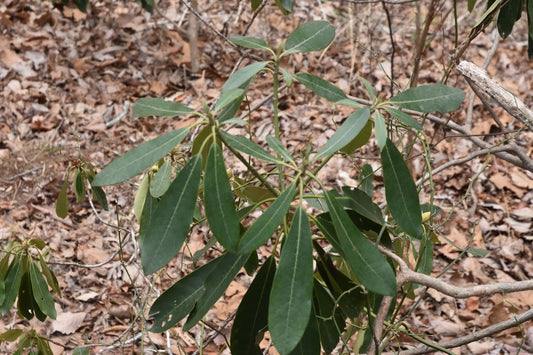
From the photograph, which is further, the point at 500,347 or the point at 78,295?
the point at 78,295

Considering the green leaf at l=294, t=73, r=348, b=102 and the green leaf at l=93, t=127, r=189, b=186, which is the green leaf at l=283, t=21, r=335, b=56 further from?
the green leaf at l=93, t=127, r=189, b=186

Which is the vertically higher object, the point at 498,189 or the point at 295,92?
the point at 295,92

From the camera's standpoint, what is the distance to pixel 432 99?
3.38ft

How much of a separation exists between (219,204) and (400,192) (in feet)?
1.14

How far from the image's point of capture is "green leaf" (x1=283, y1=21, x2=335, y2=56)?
1182 millimetres

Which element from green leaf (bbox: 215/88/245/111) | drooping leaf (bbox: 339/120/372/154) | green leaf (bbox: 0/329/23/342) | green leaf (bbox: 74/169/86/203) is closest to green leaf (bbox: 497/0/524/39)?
drooping leaf (bbox: 339/120/372/154)

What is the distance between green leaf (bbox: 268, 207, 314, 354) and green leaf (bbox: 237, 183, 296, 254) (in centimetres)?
4

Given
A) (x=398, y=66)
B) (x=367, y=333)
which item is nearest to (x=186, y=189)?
(x=367, y=333)

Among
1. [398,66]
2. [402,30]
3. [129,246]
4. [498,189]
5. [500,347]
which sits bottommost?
[500,347]

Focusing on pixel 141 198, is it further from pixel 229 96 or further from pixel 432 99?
pixel 432 99

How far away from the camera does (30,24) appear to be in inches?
188

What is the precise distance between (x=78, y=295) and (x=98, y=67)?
7.31ft

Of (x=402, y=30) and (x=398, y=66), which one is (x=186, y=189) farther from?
(x=402, y=30)

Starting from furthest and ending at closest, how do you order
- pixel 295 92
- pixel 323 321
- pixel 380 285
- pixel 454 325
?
pixel 295 92, pixel 454 325, pixel 323 321, pixel 380 285
